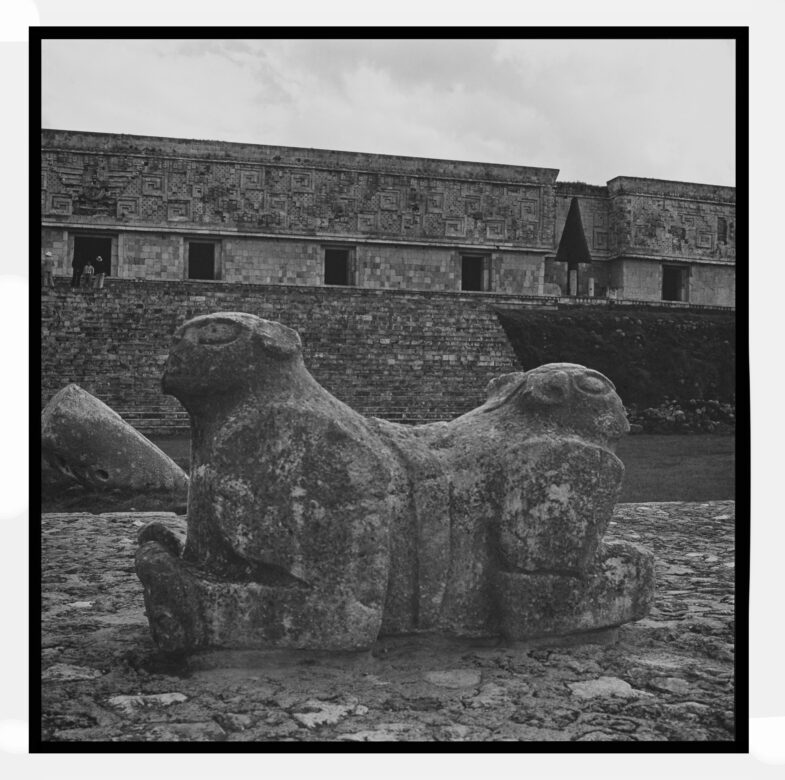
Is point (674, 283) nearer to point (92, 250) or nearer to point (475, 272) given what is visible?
point (475, 272)

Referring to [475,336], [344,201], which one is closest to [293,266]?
[344,201]

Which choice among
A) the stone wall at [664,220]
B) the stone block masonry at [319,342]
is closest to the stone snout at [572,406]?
the stone block masonry at [319,342]

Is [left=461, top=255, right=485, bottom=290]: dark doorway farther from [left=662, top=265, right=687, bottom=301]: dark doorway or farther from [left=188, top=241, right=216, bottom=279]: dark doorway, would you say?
[left=188, top=241, right=216, bottom=279]: dark doorway

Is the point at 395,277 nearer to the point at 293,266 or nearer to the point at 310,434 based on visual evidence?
the point at 293,266

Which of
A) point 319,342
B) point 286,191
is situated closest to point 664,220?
point 286,191

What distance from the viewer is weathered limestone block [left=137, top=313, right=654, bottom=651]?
3.55 m

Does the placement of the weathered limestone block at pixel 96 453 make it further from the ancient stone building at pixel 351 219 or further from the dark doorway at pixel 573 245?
the dark doorway at pixel 573 245

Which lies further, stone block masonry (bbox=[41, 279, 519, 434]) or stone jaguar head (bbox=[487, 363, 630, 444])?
stone block masonry (bbox=[41, 279, 519, 434])

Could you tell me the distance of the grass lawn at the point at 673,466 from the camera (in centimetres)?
920

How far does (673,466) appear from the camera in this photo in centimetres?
1180

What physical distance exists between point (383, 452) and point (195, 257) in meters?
27.4

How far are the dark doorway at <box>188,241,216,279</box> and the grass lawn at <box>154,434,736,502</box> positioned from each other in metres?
15.8

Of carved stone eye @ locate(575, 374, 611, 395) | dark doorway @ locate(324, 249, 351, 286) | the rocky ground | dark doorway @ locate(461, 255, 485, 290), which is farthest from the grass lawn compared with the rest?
dark doorway @ locate(324, 249, 351, 286)

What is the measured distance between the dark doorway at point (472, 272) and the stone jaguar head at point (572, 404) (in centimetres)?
2807
